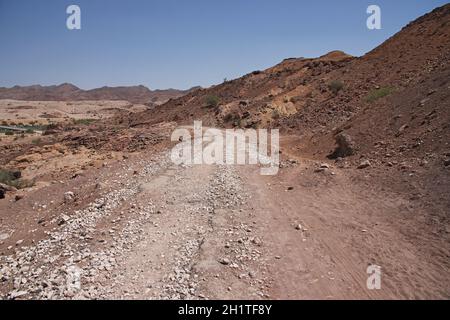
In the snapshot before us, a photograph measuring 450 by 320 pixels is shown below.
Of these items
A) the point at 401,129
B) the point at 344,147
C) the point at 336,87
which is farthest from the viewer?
the point at 336,87

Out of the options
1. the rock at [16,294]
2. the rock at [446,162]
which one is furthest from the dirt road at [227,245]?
the rock at [446,162]

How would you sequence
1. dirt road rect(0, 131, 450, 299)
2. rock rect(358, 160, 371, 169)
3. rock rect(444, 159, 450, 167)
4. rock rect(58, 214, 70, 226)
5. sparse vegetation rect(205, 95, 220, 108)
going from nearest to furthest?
1. dirt road rect(0, 131, 450, 299)
2. rock rect(58, 214, 70, 226)
3. rock rect(444, 159, 450, 167)
4. rock rect(358, 160, 371, 169)
5. sparse vegetation rect(205, 95, 220, 108)

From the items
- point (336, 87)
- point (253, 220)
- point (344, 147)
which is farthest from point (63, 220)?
point (336, 87)

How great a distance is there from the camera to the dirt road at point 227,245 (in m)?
4.98

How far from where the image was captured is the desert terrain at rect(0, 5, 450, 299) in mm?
5094

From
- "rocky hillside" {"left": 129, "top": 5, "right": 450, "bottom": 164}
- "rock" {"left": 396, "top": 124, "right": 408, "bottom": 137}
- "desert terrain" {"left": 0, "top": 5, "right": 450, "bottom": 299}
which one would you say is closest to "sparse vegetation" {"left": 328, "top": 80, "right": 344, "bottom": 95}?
"rocky hillside" {"left": 129, "top": 5, "right": 450, "bottom": 164}

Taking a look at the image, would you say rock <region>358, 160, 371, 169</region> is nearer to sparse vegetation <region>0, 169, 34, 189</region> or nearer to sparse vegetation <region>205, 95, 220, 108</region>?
sparse vegetation <region>0, 169, 34, 189</region>

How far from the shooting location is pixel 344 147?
11516 mm

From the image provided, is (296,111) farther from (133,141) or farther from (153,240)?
(153,240)

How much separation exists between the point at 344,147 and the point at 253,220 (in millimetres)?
5685

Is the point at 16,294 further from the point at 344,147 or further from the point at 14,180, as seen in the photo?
the point at 14,180

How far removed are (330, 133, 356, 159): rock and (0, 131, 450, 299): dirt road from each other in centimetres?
195

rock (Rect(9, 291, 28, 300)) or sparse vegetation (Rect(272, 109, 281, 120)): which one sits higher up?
sparse vegetation (Rect(272, 109, 281, 120))

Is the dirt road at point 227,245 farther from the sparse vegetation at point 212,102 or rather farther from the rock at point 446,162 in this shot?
the sparse vegetation at point 212,102
